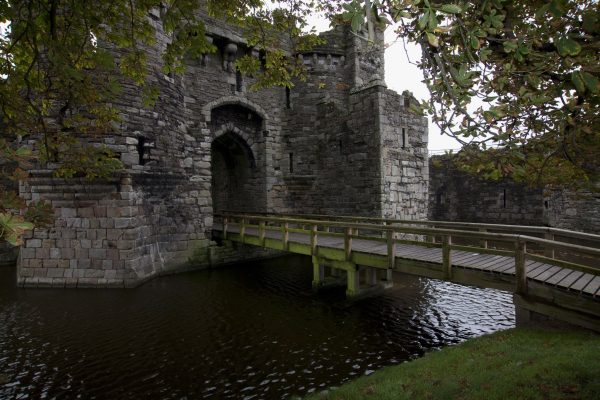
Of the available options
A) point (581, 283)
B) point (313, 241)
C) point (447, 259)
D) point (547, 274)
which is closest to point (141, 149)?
point (313, 241)

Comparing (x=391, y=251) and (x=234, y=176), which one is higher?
(x=234, y=176)

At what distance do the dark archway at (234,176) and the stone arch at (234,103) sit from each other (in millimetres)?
1274

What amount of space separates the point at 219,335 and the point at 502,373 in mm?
4666

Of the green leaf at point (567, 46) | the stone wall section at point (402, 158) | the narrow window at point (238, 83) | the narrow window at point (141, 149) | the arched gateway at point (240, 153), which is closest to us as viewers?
the green leaf at point (567, 46)

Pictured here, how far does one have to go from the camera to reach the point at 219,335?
6453 millimetres

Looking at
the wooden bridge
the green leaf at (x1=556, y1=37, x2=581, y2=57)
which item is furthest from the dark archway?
the green leaf at (x1=556, y1=37, x2=581, y2=57)

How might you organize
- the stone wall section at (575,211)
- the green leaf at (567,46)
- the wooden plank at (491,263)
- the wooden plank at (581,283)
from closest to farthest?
the green leaf at (567,46), the wooden plank at (581,283), the wooden plank at (491,263), the stone wall section at (575,211)

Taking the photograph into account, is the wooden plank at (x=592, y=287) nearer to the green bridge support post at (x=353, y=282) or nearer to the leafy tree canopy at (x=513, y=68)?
the leafy tree canopy at (x=513, y=68)

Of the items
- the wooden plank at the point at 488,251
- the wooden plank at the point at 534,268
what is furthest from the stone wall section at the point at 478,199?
the wooden plank at the point at 488,251

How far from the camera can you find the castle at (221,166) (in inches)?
376

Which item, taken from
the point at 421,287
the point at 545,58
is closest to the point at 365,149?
the point at 421,287

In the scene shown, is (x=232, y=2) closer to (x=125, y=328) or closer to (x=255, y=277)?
(x=125, y=328)

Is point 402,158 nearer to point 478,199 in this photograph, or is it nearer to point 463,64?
point 478,199

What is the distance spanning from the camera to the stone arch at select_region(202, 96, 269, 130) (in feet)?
42.8
